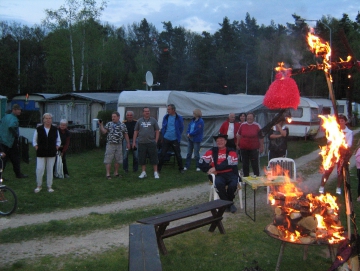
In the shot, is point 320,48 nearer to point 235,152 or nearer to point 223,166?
point 235,152

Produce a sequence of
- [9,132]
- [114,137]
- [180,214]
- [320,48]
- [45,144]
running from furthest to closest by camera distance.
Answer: [114,137] < [9,132] < [45,144] < [180,214] < [320,48]

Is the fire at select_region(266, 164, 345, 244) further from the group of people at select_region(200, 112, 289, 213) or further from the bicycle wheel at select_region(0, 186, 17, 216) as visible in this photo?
the bicycle wheel at select_region(0, 186, 17, 216)

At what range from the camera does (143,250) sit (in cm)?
406

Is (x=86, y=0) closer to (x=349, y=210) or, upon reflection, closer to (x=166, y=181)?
(x=166, y=181)

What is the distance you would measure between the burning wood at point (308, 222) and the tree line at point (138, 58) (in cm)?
2106

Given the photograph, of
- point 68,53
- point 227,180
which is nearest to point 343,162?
point 227,180

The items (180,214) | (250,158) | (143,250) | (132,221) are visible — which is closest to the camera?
(143,250)

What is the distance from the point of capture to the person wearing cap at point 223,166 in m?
7.14

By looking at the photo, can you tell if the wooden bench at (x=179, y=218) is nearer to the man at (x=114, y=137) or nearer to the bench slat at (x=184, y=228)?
the bench slat at (x=184, y=228)

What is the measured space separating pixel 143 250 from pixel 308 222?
5.98ft

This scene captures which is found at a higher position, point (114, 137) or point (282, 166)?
point (114, 137)

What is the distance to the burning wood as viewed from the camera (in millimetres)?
4336

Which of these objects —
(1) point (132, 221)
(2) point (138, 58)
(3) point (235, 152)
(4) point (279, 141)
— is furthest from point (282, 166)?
(2) point (138, 58)

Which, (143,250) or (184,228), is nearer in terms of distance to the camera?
(143,250)
